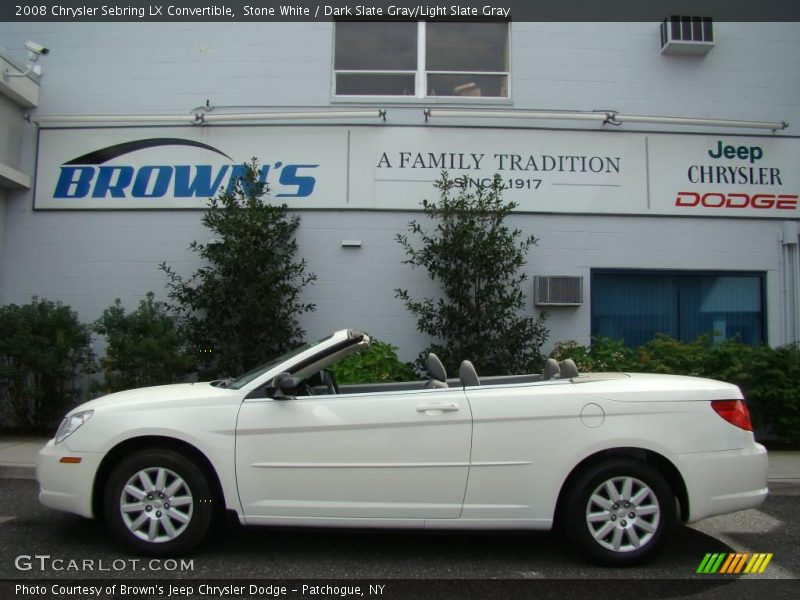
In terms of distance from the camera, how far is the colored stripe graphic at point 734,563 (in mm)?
4336

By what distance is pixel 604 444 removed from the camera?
428cm

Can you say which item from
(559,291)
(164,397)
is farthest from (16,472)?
(559,291)

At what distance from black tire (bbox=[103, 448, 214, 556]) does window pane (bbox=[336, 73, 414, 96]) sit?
688 cm

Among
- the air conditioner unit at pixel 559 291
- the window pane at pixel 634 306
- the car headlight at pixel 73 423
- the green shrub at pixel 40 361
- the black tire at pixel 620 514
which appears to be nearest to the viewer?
the black tire at pixel 620 514

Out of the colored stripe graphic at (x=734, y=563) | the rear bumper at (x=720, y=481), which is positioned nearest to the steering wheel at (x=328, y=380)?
the rear bumper at (x=720, y=481)

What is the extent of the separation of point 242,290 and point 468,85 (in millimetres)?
4468

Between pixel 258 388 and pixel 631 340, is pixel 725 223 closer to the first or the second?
pixel 631 340

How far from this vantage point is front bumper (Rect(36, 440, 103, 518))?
14.3 feet

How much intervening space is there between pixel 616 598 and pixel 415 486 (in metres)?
1.32

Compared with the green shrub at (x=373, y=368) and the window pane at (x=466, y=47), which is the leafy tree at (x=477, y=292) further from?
the window pane at (x=466, y=47)

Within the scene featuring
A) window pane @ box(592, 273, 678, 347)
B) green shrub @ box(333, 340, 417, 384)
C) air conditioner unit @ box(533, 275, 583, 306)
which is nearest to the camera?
green shrub @ box(333, 340, 417, 384)

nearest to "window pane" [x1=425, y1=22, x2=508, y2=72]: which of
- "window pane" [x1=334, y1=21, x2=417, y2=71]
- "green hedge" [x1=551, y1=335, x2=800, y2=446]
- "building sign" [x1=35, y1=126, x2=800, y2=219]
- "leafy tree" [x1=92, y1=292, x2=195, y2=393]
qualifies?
"window pane" [x1=334, y1=21, x2=417, y2=71]

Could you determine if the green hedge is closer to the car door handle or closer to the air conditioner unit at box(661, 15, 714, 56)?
the air conditioner unit at box(661, 15, 714, 56)

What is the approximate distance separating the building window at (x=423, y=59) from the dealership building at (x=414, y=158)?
42 mm
